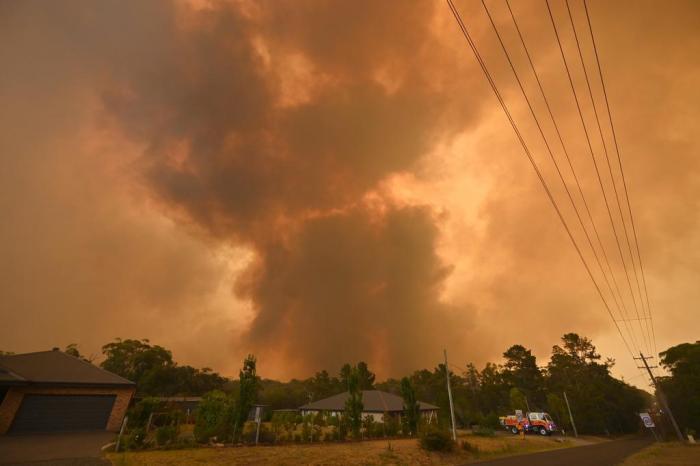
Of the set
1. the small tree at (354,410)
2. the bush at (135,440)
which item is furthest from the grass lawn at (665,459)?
the bush at (135,440)

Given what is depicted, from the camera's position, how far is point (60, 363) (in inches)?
1319

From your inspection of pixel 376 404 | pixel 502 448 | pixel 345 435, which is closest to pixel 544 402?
pixel 376 404

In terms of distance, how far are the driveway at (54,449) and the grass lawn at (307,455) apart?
1.61 metres

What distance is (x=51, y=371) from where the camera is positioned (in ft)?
101

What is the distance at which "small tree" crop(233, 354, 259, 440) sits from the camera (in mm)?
26625

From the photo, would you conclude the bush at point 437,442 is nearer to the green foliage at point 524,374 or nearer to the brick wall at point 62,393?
the brick wall at point 62,393

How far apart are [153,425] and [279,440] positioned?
556 inches

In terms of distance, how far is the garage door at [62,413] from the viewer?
27.3 m

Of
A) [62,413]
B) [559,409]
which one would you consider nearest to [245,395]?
[62,413]

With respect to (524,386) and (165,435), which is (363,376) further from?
(165,435)

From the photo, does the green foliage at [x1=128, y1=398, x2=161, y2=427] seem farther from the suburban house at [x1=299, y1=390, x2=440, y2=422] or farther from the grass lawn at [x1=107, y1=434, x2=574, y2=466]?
the suburban house at [x1=299, y1=390, x2=440, y2=422]

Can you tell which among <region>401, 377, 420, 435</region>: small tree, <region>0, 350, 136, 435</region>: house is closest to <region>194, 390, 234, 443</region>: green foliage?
<region>0, 350, 136, 435</region>: house

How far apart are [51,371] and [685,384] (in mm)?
98052

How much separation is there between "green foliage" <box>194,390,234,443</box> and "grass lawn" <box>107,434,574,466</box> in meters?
2.50
